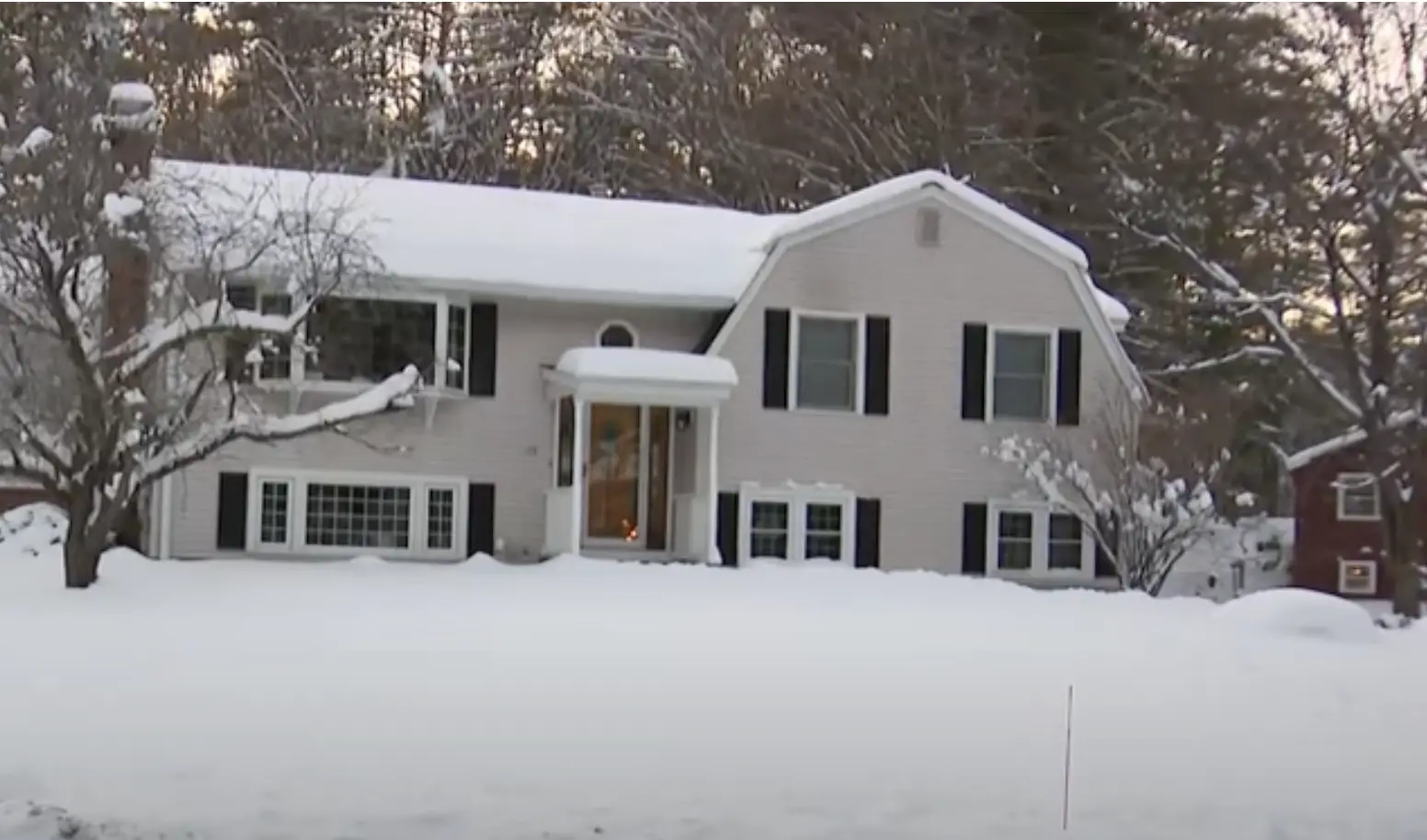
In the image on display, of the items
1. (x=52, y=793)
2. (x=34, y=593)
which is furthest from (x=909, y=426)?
(x=52, y=793)

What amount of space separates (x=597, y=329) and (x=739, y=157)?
9075mm

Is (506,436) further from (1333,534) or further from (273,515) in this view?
(1333,534)

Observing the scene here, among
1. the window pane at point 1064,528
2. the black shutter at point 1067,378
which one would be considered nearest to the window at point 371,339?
the black shutter at point 1067,378

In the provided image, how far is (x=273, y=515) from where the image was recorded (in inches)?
696

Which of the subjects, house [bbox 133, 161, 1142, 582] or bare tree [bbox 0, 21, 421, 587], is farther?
house [bbox 133, 161, 1142, 582]

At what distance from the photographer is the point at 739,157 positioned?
27.0 meters

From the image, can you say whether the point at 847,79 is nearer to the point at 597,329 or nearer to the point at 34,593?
the point at 597,329

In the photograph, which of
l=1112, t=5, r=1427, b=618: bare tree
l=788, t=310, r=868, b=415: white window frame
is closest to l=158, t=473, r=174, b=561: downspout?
l=788, t=310, r=868, b=415: white window frame

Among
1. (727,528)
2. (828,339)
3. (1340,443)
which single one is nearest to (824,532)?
(727,528)

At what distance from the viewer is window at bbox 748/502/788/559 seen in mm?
18766

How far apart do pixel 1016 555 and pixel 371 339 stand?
792 centimetres

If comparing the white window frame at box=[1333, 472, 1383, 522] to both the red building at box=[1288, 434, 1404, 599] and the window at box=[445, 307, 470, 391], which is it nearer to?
the red building at box=[1288, 434, 1404, 599]

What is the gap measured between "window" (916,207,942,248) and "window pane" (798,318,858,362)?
1.27 m

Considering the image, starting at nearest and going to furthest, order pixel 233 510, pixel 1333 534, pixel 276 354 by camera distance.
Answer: pixel 276 354, pixel 233 510, pixel 1333 534
